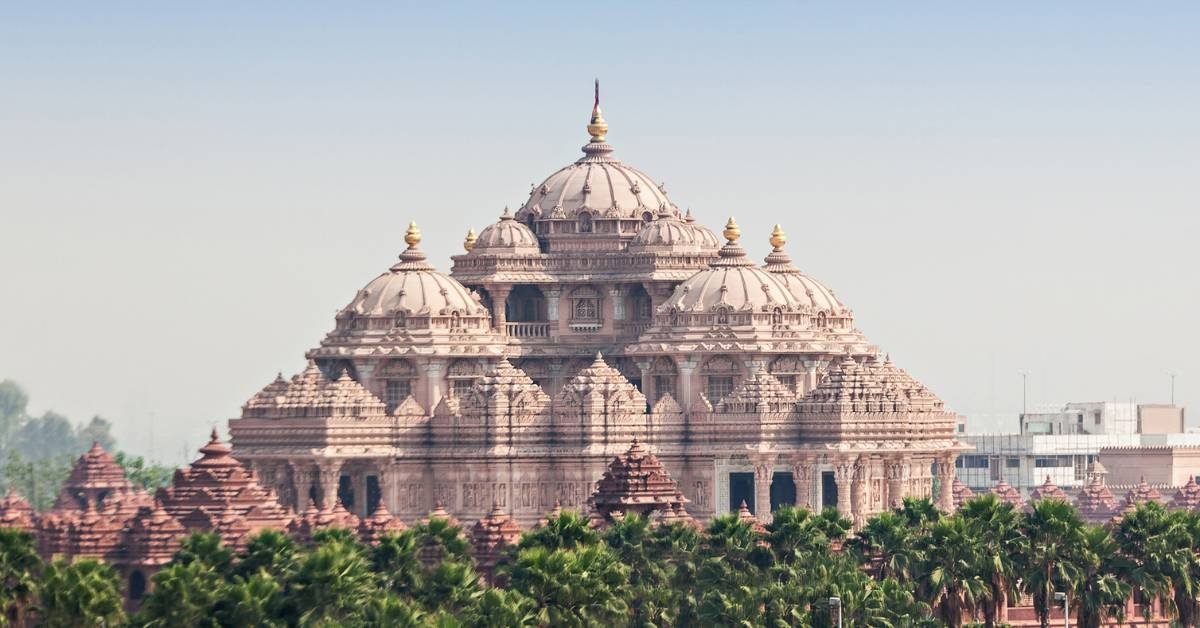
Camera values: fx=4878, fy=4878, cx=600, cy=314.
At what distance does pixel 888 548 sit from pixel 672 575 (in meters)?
7.90

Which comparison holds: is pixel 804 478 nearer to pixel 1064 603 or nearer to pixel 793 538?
pixel 793 538

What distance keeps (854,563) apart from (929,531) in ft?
15.6

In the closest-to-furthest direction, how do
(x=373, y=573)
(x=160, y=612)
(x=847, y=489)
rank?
1. (x=160, y=612)
2. (x=373, y=573)
3. (x=847, y=489)

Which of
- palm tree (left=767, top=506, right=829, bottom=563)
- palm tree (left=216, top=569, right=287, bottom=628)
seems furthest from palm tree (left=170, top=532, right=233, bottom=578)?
palm tree (left=767, top=506, right=829, bottom=563)

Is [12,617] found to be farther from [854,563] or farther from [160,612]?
[854,563]

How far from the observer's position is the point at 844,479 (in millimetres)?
198750

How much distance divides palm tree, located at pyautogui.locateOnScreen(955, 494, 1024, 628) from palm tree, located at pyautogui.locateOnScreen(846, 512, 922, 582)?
2.02 m

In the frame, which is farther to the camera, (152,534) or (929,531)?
(152,534)

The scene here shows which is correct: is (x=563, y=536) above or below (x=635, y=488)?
below

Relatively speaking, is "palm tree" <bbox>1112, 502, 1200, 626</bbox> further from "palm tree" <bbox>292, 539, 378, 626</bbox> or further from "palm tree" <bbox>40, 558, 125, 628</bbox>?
"palm tree" <bbox>40, 558, 125, 628</bbox>

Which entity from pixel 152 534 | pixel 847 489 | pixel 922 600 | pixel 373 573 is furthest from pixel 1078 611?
pixel 847 489

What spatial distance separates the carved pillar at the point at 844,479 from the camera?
198m

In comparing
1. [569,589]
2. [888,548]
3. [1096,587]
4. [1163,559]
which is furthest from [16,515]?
[1163,559]

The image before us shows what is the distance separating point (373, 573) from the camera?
146 metres
